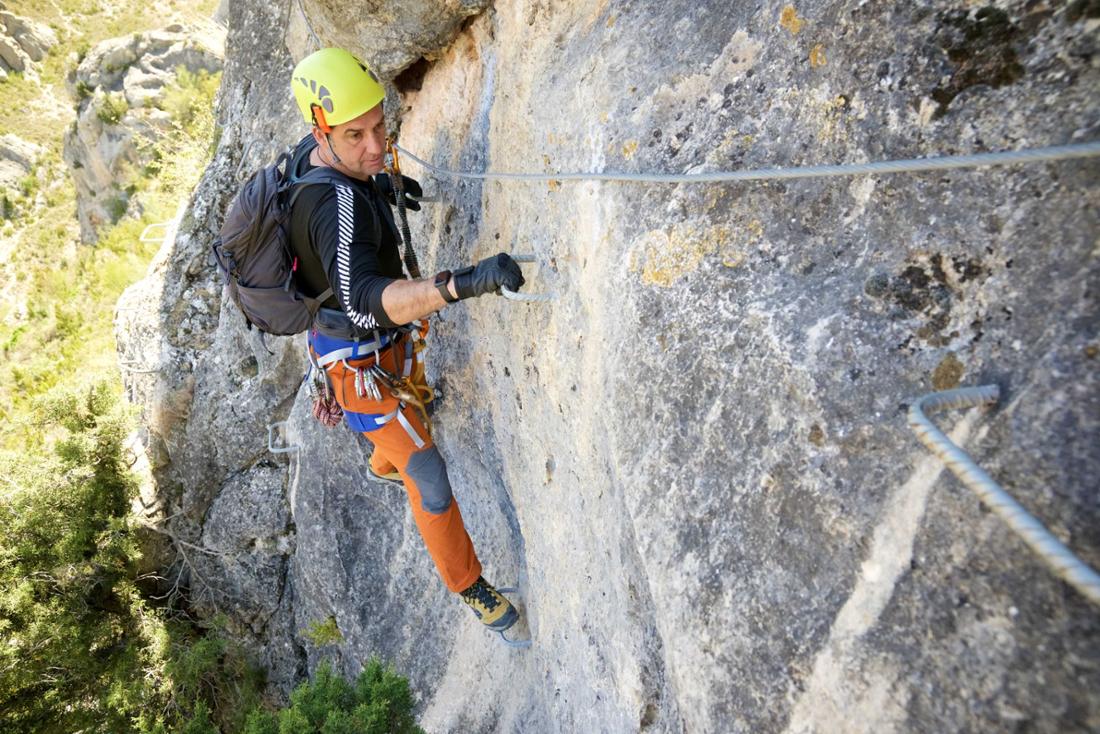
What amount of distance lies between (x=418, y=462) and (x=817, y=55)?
10.5ft

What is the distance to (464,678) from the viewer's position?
207 inches

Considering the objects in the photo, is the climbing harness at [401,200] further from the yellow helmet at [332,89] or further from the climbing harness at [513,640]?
the climbing harness at [513,640]

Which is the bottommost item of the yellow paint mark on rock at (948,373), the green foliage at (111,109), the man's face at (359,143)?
the yellow paint mark on rock at (948,373)

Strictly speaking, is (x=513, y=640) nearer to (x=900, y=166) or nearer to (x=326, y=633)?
(x=326, y=633)

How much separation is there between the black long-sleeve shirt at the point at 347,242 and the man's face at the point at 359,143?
3.7 inches

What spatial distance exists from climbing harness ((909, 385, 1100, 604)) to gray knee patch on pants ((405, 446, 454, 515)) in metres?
3.22

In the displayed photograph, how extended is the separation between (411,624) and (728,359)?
452cm

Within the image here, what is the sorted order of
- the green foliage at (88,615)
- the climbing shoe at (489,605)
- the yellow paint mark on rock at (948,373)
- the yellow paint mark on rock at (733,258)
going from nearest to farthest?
the yellow paint mark on rock at (948,373) < the yellow paint mark on rock at (733,258) < the climbing shoe at (489,605) < the green foliage at (88,615)

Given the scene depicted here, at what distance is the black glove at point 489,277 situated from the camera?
311 centimetres

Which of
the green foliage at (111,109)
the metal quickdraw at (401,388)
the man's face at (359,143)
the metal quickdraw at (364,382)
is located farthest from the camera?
the green foliage at (111,109)

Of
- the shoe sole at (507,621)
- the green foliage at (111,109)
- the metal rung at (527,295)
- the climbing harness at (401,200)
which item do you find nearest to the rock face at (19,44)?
the green foliage at (111,109)

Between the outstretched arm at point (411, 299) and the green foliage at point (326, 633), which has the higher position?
the outstretched arm at point (411, 299)

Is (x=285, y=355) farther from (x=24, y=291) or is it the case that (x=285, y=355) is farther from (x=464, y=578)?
(x=24, y=291)

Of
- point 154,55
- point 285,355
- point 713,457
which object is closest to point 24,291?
point 154,55
